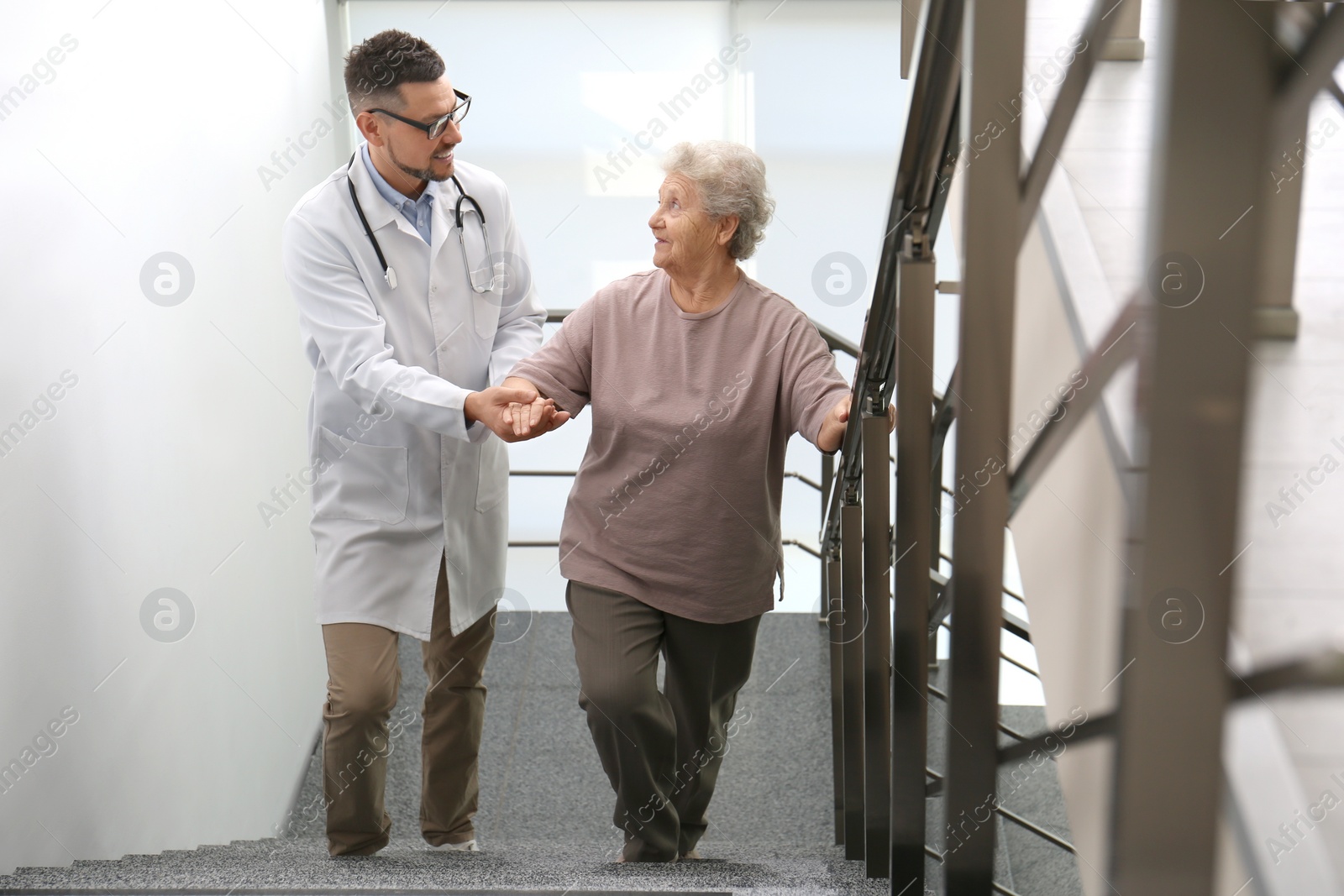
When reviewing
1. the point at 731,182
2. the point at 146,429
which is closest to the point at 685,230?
the point at 731,182

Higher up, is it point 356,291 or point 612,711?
point 356,291

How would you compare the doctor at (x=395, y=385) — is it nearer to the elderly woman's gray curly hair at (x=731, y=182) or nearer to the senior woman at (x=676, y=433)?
the senior woman at (x=676, y=433)

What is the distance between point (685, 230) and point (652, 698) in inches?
30.1

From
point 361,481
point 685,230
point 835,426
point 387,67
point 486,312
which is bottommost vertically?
point 361,481

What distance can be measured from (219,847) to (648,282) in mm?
1400

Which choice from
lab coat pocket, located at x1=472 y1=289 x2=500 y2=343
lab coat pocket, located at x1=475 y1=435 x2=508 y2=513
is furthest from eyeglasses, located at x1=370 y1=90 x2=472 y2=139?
lab coat pocket, located at x1=475 y1=435 x2=508 y2=513

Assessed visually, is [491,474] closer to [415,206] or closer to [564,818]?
[415,206]

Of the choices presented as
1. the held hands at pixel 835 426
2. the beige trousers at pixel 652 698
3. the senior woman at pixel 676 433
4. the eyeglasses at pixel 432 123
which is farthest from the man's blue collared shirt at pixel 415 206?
the held hands at pixel 835 426

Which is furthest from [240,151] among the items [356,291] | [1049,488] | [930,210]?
[1049,488]

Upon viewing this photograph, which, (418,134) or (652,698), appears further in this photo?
(418,134)

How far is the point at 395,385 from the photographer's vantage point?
1.96m

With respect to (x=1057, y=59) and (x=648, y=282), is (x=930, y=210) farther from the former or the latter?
(x=648, y=282)

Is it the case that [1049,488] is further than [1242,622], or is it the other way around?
[1049,488]

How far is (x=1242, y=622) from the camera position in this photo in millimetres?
774
